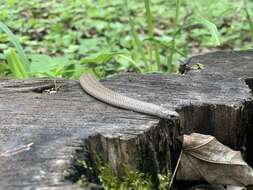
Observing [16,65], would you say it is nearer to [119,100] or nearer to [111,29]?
[119,100]

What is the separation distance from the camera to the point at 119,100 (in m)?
2.26

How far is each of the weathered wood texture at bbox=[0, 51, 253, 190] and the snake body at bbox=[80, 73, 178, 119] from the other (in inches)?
1.1

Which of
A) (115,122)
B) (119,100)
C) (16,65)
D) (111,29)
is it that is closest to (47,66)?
(16,65)

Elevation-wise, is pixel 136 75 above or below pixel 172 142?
above

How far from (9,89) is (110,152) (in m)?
0.77

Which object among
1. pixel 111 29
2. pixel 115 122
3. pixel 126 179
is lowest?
pixel 126 179

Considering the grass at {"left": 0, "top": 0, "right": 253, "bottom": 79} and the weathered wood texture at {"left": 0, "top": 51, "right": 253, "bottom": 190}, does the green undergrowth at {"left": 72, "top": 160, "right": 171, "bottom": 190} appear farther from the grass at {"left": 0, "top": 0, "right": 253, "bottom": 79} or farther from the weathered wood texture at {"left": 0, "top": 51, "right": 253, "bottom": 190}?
the grass at {"left": 0, "top": 0, "right": 253, "bottom": 79}

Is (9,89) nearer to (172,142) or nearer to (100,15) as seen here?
(172,142)

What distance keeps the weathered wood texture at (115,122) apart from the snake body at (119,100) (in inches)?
1.1

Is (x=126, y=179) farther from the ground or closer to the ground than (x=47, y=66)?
closer to the ground

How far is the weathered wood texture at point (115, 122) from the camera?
175cm

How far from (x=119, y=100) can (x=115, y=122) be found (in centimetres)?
20

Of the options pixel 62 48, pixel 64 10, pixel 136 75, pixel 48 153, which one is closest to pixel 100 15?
pixel 64 10

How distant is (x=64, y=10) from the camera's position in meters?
6.66
